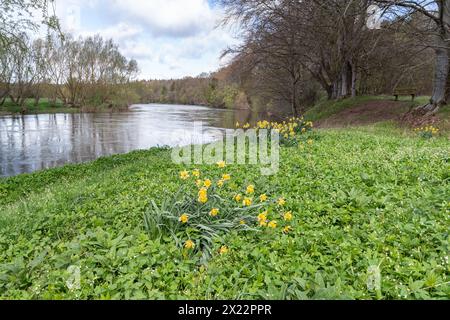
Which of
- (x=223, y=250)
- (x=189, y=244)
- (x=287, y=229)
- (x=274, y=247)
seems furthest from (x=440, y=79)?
(x=189, y=244)

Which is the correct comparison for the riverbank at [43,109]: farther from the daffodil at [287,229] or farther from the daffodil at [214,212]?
the daffodil at [287,229]

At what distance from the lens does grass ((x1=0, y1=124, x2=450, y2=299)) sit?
2279 millimetres

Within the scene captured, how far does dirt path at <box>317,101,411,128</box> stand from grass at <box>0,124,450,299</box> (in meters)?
12.2

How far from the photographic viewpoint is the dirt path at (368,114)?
15977mm

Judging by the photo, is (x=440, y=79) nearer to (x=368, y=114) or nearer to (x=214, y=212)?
(x=368, y=114)

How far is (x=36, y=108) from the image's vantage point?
138 feet

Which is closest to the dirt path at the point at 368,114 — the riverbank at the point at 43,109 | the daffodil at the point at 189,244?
the daffodil at the point at 189,244

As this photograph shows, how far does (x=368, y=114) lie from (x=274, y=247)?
16.6 m

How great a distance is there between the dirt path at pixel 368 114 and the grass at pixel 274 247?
12.2 m

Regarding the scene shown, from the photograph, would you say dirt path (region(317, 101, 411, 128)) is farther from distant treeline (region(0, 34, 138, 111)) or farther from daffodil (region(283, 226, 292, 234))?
distant treeline (region(0, 34, 138, 111))

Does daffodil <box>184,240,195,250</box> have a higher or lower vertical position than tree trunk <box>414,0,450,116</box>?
lower

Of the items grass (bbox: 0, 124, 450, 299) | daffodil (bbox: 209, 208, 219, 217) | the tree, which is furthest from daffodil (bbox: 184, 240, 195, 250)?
the tree
